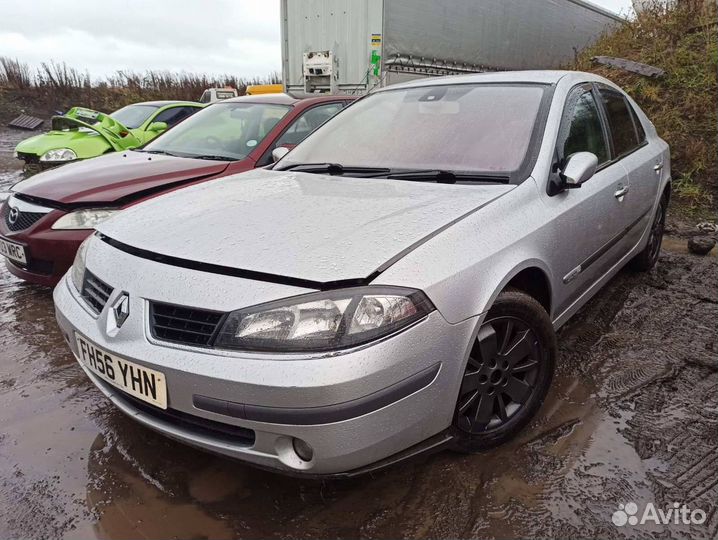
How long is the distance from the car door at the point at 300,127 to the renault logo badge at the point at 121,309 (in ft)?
7.57

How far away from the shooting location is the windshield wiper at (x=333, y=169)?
2.51 meters

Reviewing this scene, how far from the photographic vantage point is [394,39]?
7648 millimetres

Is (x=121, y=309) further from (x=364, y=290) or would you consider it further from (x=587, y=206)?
(x=587, y=206)

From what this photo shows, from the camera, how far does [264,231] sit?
1.85 m

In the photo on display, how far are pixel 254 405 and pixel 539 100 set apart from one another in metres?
2.03

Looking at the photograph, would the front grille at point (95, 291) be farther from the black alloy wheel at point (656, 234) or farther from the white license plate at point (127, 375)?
the black alloy wheel at point (656, 234)

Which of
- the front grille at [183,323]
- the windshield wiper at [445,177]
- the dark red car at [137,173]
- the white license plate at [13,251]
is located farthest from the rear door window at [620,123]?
the white license plate at [13,251]

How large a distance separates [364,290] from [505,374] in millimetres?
777

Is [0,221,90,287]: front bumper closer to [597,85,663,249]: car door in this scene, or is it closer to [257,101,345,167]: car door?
[257,101,345,167]: car door

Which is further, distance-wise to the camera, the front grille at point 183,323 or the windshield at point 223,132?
the windshield at point 223,132

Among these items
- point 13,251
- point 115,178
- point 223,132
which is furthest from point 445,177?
point 13,251

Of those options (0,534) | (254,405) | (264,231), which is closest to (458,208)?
(264,231)

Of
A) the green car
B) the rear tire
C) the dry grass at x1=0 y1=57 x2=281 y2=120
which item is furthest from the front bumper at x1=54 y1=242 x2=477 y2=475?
the dry grass at x1=0 y1=57 x2=281 y2=120

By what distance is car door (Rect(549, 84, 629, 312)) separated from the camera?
232 centimetres
